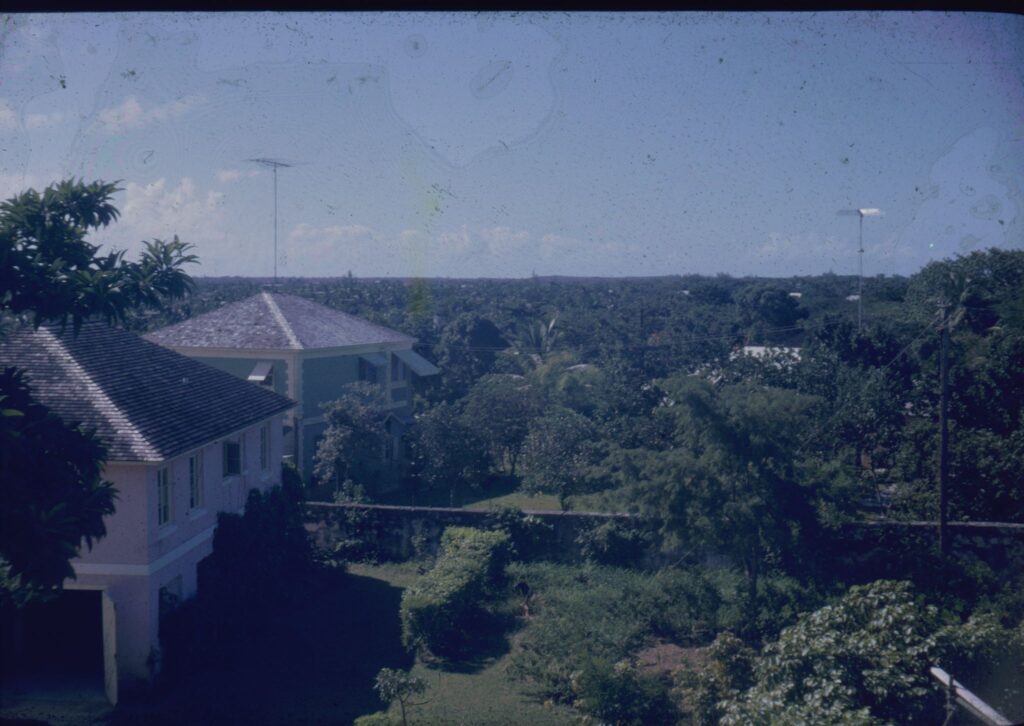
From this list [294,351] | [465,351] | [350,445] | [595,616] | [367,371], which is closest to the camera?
[595,616]

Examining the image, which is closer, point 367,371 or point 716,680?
point 716,680

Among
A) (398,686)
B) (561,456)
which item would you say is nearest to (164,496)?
(398,686)

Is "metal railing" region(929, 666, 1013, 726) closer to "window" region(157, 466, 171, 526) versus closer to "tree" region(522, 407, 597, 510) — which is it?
"window" region(157, 466, 171, 526)

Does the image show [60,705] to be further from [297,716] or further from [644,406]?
[644,406]

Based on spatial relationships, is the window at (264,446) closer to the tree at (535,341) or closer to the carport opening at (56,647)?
the carport opening at (56,647)

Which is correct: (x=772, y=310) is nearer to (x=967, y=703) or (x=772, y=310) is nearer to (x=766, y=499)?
(x=766, y=499)

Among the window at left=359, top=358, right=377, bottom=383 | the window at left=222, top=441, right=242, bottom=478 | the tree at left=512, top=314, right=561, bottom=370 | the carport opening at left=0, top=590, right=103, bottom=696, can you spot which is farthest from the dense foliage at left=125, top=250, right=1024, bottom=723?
the carport opening at left=0, top=590, right=103, bottom=696

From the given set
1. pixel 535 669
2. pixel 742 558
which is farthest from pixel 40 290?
pixel 742 558
